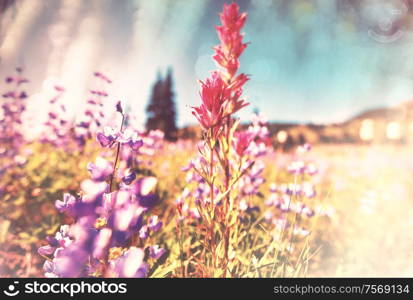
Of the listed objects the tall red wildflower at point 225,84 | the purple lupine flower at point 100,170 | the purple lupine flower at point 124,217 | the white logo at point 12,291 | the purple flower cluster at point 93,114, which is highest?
the purple flower cluster at point 93,114

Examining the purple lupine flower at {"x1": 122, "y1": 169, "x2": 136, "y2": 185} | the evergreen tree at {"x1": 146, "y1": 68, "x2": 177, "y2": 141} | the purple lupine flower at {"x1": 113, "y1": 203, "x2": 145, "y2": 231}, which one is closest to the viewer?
the purple lupine flower at {"x1": 113, "y1": 203, "x2": 145, "y2": 231}

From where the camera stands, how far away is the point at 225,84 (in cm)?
77

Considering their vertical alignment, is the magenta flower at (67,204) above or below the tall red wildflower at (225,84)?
below

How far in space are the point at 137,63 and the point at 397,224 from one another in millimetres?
1916

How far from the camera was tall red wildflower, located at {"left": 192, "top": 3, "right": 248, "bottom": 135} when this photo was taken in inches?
28.8

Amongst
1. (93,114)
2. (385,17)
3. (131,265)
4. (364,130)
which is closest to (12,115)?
(93,114)

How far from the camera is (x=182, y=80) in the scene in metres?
1.45

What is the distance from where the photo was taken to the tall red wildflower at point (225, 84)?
2.40 ft

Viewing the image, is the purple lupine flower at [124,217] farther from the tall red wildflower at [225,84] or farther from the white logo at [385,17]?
the white logo at [385,17]

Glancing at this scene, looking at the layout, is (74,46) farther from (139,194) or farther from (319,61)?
(319,61)

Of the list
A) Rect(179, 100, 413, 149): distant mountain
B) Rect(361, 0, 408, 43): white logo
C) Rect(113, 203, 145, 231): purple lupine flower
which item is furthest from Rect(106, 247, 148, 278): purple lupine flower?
Rect(361, 0, 408, 43): white logo

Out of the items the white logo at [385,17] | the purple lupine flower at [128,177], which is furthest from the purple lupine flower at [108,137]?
the white logo at [385,17]

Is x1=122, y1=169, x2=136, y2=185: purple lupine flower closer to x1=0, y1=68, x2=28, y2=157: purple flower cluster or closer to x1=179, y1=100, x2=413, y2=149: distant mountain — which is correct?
x1=179, y1=100, x2=413, y2=149: distant mountain

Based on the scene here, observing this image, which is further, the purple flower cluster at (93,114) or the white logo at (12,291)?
the purple flower cluster at (93,114)
